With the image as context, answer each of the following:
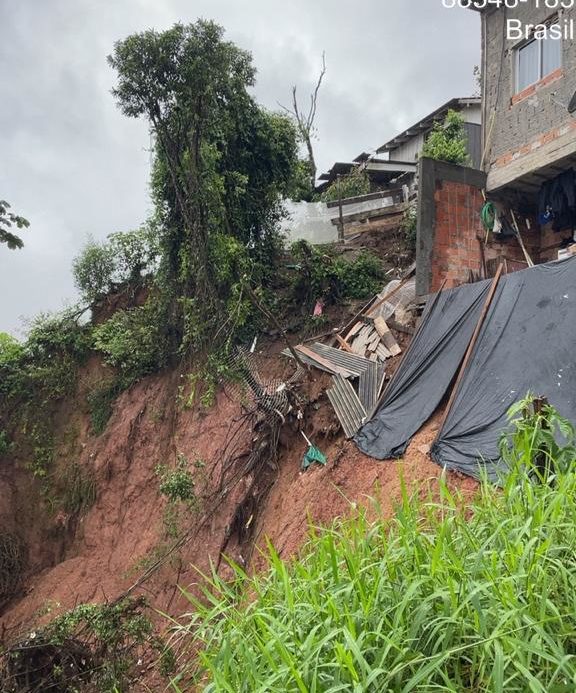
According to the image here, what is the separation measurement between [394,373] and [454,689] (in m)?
5.88

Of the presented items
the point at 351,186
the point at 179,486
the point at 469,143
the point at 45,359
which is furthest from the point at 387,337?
the point at 469,143

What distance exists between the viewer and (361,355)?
9141 mm

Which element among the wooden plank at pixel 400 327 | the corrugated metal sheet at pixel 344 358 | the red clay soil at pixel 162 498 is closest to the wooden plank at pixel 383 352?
the corrugated metal sheet at pixel 344 358

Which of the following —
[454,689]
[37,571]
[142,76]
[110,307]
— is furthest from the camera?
[110,307]

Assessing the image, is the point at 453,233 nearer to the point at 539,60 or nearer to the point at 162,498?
the point at 539,60

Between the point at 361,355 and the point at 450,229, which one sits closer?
the point at 361,355

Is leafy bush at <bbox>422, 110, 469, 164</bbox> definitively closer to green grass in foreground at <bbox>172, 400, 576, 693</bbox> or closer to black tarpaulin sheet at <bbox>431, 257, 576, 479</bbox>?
black tarpaulin sheet at <bbox>431, 257, 576, 479</bbox>

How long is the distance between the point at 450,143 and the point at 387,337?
27.4ft

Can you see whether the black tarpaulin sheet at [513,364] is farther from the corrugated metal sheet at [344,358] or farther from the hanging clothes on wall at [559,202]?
the hanging clothes on wall at [559,202]

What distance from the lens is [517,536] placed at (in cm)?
267

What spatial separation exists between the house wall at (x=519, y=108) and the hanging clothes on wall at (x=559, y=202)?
51 centimetres

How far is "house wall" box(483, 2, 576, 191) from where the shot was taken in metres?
8.44

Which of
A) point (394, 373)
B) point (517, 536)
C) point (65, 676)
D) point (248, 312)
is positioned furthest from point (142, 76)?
point (517, 536)

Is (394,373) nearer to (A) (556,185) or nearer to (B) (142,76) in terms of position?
(A) (556,185)
